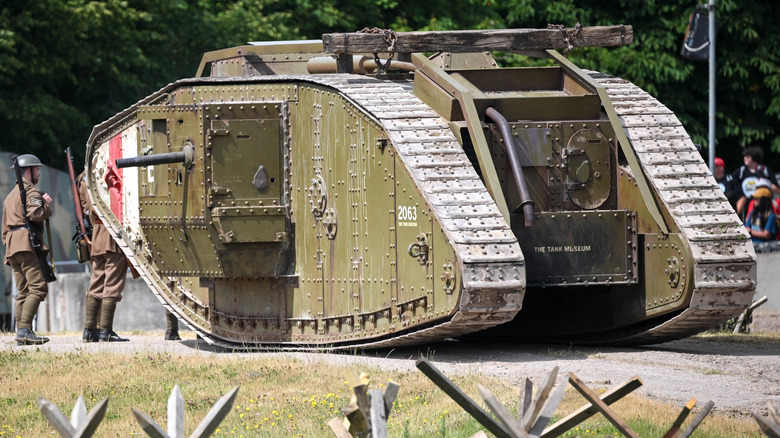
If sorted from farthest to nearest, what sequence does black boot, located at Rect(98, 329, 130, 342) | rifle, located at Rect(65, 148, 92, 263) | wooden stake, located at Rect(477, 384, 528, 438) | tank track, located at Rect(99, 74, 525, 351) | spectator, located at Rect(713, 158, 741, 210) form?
spectator, located at Rect(713, 158, 741, 210) < rifle, located at Rect(65, 148, 92, 263) < black boot, located at Rect(98, 329, 130, 342) < tank track, located at Rect(99, 74, 525, 351) < wooden stake, located at Rect(477, 384, 528, 438)

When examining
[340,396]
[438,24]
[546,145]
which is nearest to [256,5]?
[438,24]

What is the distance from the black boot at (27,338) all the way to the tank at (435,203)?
1690 mm

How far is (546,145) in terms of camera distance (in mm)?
12820

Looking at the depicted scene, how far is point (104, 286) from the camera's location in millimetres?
15438

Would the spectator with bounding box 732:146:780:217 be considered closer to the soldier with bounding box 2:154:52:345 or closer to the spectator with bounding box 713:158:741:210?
the spectator with bounding box 713:158:741:210

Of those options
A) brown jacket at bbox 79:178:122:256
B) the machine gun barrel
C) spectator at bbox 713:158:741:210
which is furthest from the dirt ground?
spectator at bbox 713:158:741:210

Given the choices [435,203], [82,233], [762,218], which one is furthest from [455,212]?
[762,218]

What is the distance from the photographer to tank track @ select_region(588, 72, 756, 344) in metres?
12.1

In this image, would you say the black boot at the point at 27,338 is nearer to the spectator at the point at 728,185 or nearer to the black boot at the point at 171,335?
the black boot at the point at 171,335

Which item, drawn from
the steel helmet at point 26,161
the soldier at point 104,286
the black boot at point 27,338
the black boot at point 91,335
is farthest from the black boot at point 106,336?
the steel helmet at point 26,161

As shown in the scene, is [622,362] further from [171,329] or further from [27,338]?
[27,338]

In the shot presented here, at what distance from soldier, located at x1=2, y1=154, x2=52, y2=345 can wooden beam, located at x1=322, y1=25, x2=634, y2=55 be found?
3.80m

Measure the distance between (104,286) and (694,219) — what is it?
6.39 meters

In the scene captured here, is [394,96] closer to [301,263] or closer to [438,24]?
[301,263]
